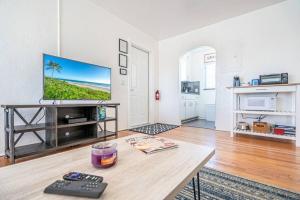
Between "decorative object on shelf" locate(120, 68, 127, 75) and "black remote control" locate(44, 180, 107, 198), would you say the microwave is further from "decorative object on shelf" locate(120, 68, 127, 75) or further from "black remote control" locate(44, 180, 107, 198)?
"black remote control" locate(44, 180, 107, 198)

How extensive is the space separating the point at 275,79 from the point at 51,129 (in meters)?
3.39

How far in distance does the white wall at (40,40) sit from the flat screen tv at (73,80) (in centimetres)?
39

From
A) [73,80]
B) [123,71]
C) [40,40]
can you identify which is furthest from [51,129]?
[123,71]

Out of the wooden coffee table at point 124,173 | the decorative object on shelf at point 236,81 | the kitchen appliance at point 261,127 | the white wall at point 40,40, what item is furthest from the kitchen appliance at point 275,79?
the white wall at point 40,40

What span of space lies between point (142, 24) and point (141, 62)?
0.88m

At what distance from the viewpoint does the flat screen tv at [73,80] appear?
75.8 inches

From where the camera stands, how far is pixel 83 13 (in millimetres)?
2658

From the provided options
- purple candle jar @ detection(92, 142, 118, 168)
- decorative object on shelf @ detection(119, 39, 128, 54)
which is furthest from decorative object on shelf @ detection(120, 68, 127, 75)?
purple candle jar @ detection(92, 142, 118, 168)

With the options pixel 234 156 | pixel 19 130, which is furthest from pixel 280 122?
pixel 19 130

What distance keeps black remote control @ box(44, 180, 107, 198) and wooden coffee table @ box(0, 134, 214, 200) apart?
2 centimetres

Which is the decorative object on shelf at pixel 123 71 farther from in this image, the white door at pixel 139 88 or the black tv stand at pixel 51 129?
the black tv stand at pixel 51 129

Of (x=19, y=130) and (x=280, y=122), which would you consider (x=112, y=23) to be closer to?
(x=19, y=130)

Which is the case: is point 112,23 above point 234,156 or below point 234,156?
above

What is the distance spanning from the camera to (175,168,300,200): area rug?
1113mm
